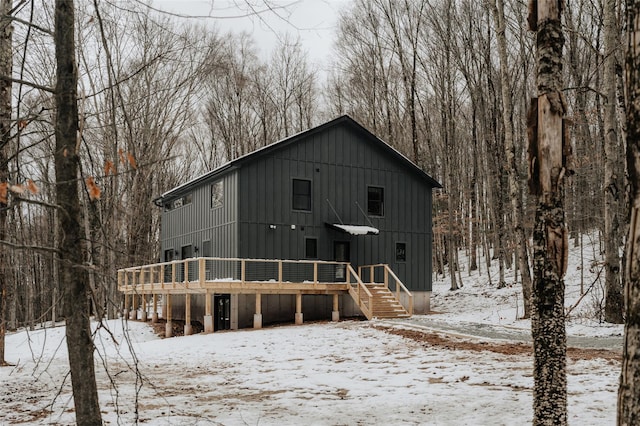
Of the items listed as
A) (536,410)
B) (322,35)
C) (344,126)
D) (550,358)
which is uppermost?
(344,126)

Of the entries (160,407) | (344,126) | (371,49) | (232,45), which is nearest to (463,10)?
(371,49)

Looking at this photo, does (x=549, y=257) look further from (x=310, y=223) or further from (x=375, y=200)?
(x=375, y=200)

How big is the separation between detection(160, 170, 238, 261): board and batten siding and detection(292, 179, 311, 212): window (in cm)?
252

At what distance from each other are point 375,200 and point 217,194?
6542mm

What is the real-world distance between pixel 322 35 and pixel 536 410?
11.8ft

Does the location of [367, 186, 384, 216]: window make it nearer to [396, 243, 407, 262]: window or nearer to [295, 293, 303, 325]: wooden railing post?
[396, 243, 407, 262]: window

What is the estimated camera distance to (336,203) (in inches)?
945

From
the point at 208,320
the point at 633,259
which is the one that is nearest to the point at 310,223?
the point at 208,320

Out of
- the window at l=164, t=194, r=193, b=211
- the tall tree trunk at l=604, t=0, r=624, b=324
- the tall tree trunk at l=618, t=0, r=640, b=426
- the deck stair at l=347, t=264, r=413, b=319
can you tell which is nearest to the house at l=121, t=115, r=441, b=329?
the window at l=164, t=194, r=193, b=211

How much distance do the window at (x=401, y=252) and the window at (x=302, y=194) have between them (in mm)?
4491

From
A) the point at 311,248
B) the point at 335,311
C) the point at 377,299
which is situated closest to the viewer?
the point at 377,299

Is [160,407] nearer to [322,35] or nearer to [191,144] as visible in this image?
[322,35]

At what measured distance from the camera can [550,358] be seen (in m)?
5.02

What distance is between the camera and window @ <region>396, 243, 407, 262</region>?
25250 mm
